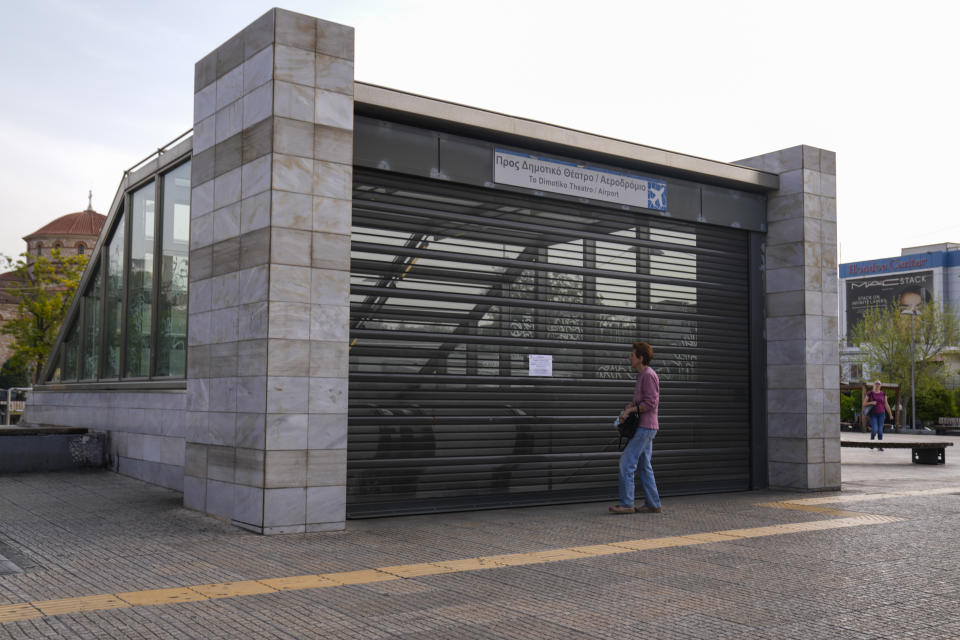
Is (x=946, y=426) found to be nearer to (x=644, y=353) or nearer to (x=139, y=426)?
(x=644, y=353)

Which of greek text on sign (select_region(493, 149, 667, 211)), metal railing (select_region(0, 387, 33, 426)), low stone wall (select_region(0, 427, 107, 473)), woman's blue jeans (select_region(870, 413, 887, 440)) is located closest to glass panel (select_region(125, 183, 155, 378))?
low stone wall (select_region(0, 427, 107, 473))

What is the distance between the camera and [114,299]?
44.9 feet

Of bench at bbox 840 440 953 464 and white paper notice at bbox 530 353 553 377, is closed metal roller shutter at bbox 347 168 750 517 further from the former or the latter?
bench at bbox 840 440 953 464

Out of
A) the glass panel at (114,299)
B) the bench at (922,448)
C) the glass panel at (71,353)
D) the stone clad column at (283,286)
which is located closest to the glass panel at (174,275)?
the glass panel at (114,299)

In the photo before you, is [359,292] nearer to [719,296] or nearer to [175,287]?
[175,287]

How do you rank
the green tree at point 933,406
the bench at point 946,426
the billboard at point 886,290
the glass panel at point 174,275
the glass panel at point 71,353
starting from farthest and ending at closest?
the billboard at point 886,290
the green tree at point 933,406
the bench at point 946,426
the glass panel at point 71,353
the glass panel at point 174,275

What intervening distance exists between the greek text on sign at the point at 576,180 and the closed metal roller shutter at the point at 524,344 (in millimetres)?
209

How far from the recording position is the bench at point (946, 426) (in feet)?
129

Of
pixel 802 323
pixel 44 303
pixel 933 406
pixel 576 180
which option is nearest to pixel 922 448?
pixel 802 323

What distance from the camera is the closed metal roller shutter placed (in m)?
9.57

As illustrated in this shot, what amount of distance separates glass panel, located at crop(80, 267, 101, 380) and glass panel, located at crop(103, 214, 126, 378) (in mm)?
504

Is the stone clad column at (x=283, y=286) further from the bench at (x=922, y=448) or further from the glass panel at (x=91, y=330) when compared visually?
the bench at (x=922, y=448)

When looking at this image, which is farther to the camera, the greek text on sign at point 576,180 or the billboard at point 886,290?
the billboard at point 886,290

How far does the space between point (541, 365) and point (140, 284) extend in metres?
5.77
